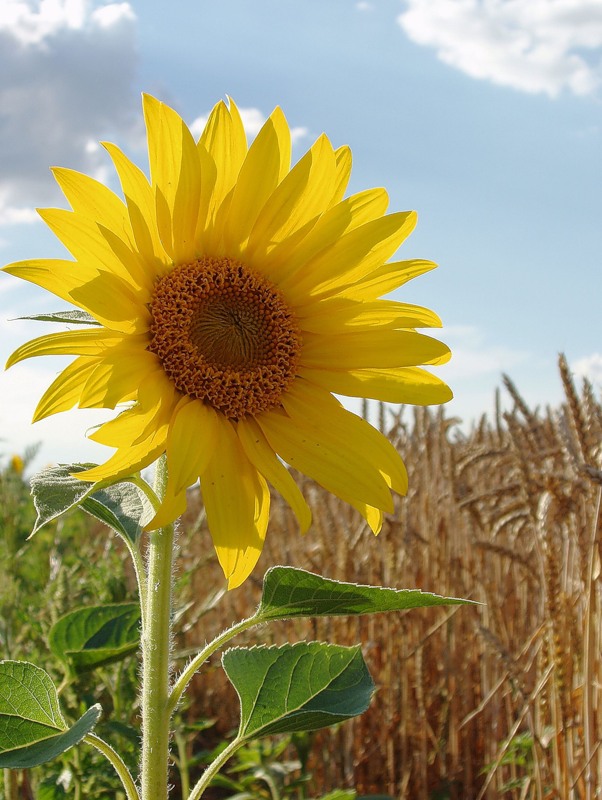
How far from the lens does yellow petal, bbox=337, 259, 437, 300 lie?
1.08 metres

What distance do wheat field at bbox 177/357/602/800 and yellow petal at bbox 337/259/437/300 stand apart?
0.54 metres

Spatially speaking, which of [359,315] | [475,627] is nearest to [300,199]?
[359,315]

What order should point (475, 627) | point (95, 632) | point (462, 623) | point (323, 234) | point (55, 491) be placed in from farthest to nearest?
point (462, 623), point (475, 627), point (95, 632), point (323, 234), point (55, 491)

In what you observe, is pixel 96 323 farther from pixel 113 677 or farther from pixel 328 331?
pixel 113 677

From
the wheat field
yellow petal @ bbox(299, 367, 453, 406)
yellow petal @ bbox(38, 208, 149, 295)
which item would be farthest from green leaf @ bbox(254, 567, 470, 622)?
the wheat field

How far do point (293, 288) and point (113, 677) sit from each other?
119 cm

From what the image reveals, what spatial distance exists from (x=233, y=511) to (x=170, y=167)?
39 cm

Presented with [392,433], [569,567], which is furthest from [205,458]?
[392,433]

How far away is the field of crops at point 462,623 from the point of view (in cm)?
169

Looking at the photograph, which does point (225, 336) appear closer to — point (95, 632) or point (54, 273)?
point (54, 273)

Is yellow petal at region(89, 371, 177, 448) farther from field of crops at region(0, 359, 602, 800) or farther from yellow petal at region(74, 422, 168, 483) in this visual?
field of crops at region(0, 359, 602, 800)

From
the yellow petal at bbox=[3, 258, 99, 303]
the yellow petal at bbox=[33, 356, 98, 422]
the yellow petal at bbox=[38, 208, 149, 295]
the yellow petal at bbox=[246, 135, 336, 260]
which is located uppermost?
the yellow petal at bbox=[246, 135, 336, 260]

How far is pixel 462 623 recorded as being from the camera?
107 inches

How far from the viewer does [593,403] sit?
189 cm
